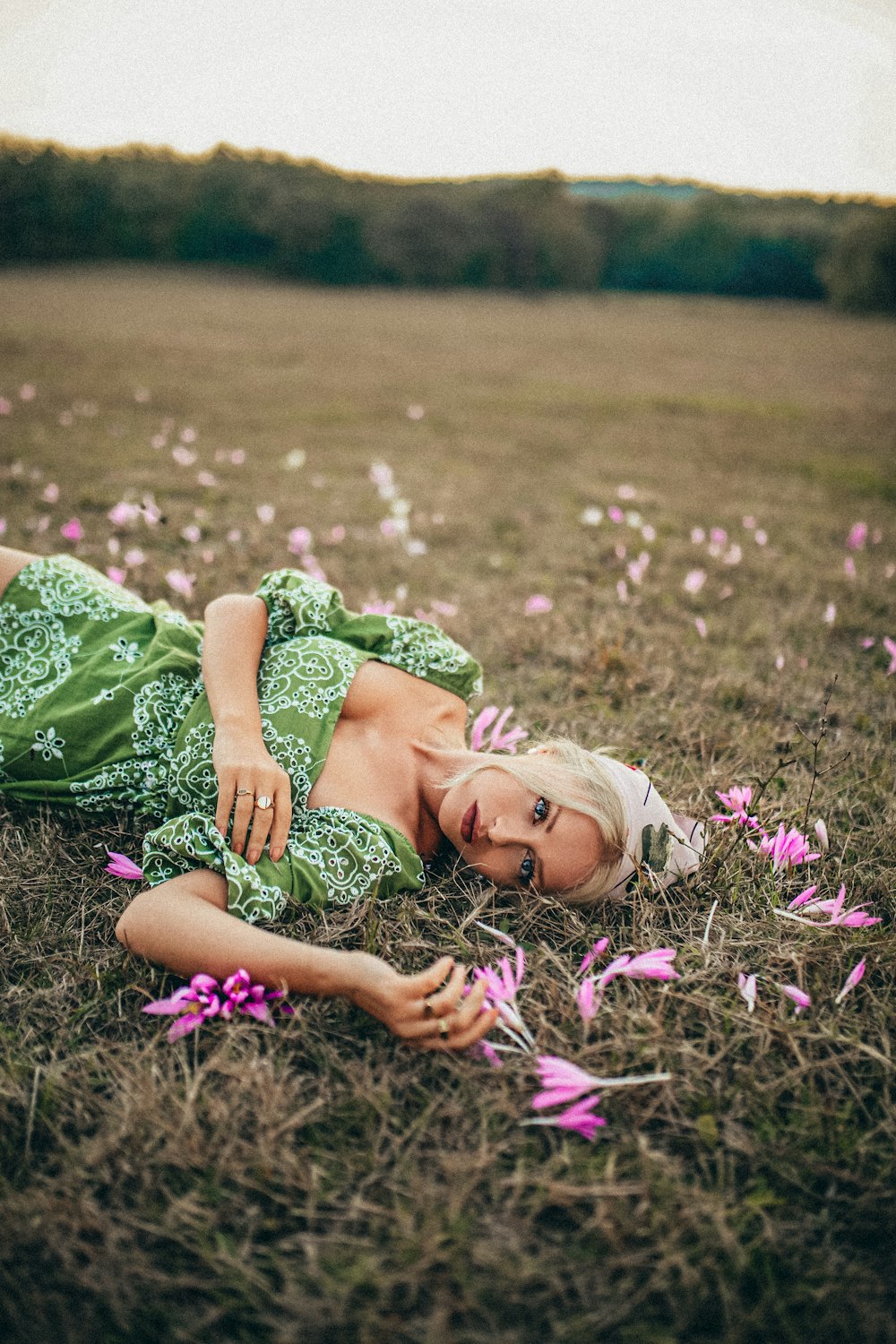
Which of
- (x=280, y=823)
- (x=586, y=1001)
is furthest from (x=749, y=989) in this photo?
(x=280, y=823)

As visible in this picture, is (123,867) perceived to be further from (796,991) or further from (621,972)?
(796,991)

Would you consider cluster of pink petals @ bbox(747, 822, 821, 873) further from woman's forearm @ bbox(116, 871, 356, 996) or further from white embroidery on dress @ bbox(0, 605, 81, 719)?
white embroidery on dress @ bbox(0, 605, 81, 719)

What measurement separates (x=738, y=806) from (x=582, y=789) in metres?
0.63

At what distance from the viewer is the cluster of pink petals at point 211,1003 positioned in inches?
58.1

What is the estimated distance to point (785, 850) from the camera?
1993mm

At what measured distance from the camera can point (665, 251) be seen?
43.5m

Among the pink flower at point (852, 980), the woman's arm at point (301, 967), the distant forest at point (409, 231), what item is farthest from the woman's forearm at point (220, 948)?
the distant forest at point (409, 231)

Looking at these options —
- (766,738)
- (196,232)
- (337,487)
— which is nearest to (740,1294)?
(766,738)

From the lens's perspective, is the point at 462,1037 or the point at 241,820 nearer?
the point at 462,1037

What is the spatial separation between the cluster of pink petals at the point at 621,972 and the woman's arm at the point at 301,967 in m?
0.22

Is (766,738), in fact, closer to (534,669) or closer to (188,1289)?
(534,669)

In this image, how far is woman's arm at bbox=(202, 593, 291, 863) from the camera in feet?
5.44

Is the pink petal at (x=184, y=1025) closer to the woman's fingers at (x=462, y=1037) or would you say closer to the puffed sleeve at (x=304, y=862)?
the puffed sleeve at (x=304, y=862)

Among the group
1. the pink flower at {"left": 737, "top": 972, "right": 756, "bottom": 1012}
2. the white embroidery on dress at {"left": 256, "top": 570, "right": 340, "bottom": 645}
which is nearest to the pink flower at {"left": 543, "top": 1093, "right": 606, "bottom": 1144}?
the pink flower at {"left": 737, "top": 972, "right": 756, "bottom": 1012}
